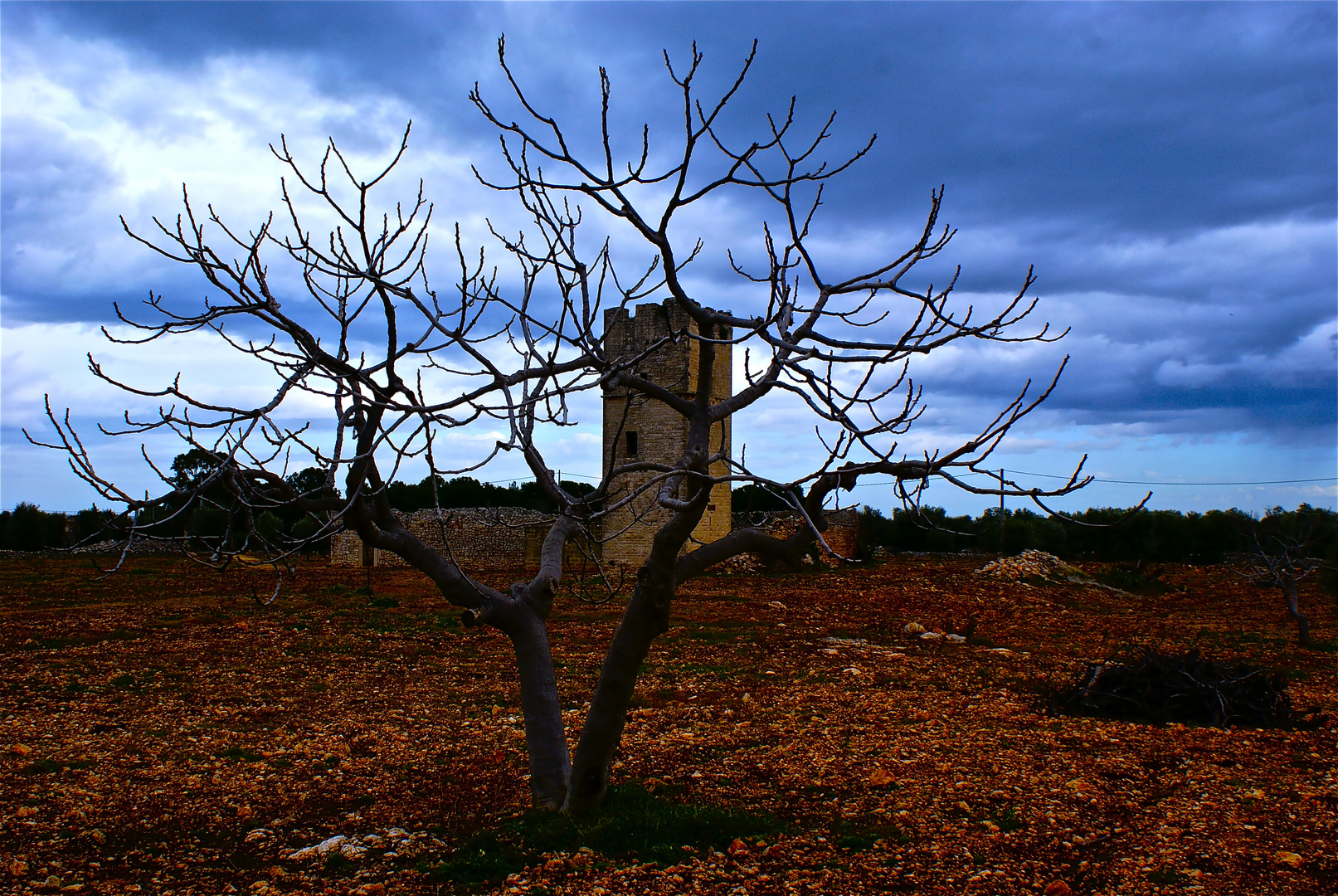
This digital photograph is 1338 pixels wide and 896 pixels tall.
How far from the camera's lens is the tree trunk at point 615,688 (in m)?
4.36

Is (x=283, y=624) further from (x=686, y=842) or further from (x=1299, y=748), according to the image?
(x=1299, y=748)

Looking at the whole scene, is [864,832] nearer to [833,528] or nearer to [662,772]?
[662,772]

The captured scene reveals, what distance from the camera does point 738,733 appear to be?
7.09 m

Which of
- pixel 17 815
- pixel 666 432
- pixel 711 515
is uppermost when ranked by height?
pixel 666 432

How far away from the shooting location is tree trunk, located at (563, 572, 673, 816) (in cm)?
436

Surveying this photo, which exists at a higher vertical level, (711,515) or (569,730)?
(711,515)

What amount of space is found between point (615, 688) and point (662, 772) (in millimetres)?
1849

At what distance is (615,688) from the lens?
452cm

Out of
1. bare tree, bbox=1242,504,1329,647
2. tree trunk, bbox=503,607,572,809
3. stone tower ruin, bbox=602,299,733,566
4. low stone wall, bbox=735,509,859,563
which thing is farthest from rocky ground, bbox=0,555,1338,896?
low stone wall, bbox=735,509,859,563

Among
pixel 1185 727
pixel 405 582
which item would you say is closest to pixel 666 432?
pixel 405 582

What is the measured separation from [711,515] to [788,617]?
7.93 meters

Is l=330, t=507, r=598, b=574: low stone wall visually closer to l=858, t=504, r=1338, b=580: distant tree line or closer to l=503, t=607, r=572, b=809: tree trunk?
l=858, t=504, r=1338, b=580: distant tree line

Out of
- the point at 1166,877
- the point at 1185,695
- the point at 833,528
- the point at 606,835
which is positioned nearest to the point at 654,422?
the point at 833,528

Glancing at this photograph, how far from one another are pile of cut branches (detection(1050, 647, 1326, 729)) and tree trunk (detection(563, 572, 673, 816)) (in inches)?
188
